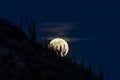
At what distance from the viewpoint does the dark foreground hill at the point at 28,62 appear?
79.9 feet

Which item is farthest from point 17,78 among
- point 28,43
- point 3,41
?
point 28,43

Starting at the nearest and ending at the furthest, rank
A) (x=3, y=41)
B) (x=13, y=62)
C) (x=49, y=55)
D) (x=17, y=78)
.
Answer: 1. (x=17, y=78)
2. (x=13, y=62)
3. (x=3, y=41)
4. (x=49, y=55)

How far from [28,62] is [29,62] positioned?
0.41ft

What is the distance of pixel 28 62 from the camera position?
26.2 m

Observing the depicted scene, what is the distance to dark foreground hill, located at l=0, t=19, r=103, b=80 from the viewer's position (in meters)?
24.4

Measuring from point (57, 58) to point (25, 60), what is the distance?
4412mm

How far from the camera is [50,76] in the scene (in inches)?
998

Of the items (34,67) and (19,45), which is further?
(19,45)

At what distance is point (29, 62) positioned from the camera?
1036 inches

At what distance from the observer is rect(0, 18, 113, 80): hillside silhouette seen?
2436 centimetres

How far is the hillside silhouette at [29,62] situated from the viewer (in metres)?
24.4

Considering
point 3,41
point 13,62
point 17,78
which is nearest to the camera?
point 17,78

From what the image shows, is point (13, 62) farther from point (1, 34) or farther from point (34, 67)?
point (1, 34)

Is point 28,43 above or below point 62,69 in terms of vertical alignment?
above
